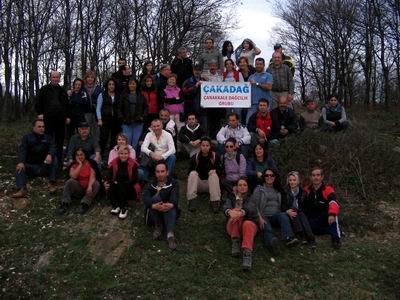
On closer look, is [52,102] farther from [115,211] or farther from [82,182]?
[115,211]

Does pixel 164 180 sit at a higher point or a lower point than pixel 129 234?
higher

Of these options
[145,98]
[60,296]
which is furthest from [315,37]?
[60,296]

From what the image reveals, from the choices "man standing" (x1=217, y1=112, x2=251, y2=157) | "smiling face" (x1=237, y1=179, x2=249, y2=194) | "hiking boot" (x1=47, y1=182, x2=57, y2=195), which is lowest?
"hiking boot" (x1=47, y1=182, x2=57, y2=195)

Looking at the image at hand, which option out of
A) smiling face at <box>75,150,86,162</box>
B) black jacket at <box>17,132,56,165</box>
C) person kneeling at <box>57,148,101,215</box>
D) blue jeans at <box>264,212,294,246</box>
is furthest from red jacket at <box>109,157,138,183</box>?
blue jeans at <box>264,212,294,246</box>

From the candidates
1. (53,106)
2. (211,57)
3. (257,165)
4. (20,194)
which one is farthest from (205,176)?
(211,57)

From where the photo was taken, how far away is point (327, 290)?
20.2ft

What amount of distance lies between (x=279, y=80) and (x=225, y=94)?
4.60 feet

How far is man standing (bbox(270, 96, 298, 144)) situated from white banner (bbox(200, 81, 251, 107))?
41.8 inches

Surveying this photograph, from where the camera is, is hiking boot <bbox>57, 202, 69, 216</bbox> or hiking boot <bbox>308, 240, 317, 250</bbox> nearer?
hiking boot <bbox>308, 240, 317, 250</bbox>

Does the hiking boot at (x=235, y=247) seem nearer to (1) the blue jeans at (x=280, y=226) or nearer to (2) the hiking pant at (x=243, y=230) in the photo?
(2) the hiking pant at (x=243, y=230)

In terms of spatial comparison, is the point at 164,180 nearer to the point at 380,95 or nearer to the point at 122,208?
the point at 122,208

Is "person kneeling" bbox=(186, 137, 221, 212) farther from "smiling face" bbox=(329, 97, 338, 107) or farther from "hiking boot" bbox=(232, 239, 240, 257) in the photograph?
"smiling face" bbox=(329, 97, 338, 107)

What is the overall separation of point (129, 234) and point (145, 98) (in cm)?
355

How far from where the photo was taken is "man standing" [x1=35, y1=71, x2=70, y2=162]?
9688 millimetres
